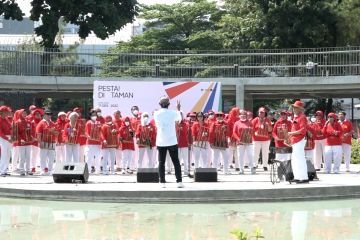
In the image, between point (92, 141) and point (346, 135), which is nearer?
point (92, 141)

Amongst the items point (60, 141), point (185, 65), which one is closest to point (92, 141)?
point (60, 141)

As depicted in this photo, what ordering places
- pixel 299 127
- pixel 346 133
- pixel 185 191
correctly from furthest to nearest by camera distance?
1. pixel 346 133
2. pixel 299 127
3. pixel 185 191

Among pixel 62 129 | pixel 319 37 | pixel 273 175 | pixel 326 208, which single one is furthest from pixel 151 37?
pixel 326 208

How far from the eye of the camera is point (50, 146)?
1711cm

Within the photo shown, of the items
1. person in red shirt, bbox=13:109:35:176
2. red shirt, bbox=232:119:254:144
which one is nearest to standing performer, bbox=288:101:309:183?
red shirt, bbox=232:119:254:144

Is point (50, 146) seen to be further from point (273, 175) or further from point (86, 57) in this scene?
point (86, 57)

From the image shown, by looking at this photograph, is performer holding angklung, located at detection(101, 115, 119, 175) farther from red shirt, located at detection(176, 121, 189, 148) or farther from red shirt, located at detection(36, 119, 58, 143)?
red shirt, located at detection(176, 121, 189, 148)

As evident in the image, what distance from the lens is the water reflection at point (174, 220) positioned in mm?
8766

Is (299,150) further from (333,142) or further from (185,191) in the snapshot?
(333,142)

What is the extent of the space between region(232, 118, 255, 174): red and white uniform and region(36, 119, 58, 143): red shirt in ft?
16.1

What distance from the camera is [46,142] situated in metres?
17.0

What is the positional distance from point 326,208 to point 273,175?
2.85 m

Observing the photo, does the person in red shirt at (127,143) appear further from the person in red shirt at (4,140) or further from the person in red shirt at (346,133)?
the person in red shirt at (346,133)

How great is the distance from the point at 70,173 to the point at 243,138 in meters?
5.47
